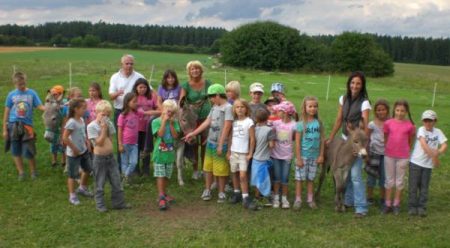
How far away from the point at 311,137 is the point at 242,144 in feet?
3.08

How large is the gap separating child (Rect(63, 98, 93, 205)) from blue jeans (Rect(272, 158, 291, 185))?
8.98 feet

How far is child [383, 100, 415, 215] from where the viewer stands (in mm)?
5898

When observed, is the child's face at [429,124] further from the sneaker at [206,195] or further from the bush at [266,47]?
the bush at [266,47]

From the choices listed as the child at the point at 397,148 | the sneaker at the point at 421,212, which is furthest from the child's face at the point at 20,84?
the sneaker at the point at 421,212

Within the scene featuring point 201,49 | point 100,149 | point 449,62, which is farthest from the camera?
point 449,62

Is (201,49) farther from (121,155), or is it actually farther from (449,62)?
(121,155)

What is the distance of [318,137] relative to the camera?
236 inches

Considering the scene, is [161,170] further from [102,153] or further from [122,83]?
[122,83]

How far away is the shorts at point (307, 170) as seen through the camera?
609 cm

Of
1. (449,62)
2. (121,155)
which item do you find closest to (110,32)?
(449,62)

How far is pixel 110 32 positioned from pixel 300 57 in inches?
1964

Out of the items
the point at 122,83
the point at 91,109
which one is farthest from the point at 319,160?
the point at 91,109

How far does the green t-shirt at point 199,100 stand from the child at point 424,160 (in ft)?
10.1

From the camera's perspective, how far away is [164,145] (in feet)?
20.3
